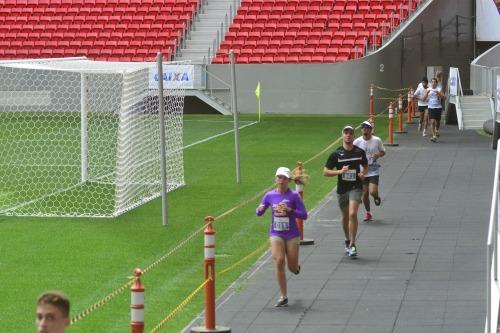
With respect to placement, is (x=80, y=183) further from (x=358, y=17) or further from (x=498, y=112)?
(x=358, y=17)

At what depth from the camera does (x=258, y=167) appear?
30.7 metres

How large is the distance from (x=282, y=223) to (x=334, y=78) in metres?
31.9

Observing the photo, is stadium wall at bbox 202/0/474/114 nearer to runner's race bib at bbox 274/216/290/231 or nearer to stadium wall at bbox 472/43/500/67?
stadium wall at bbox 472/43/500/67

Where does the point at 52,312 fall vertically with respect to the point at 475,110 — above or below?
above

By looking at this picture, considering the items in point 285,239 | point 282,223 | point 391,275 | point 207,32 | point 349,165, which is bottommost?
point 391,275

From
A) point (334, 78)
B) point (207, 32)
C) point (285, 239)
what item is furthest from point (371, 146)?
point (207, 32)

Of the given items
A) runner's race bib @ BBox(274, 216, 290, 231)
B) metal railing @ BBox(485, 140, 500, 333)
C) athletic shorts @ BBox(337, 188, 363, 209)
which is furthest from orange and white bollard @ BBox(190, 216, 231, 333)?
athletic shorts @ BBox(337, 188, 363, 209)

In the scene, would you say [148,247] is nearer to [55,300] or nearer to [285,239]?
[285,239]

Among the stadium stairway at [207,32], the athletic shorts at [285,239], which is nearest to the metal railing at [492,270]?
the athletic shorts at [285,239]

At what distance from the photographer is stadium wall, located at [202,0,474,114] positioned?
46.7m

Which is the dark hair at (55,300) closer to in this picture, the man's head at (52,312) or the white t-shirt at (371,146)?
the man's head at (52,312)

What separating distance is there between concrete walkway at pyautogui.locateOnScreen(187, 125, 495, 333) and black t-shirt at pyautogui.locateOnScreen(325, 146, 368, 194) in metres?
1.03

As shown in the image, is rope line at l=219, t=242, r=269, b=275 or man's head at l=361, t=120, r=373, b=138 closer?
rope line at l=219, t=242, r=269, b=275

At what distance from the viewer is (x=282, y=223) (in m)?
15.4
